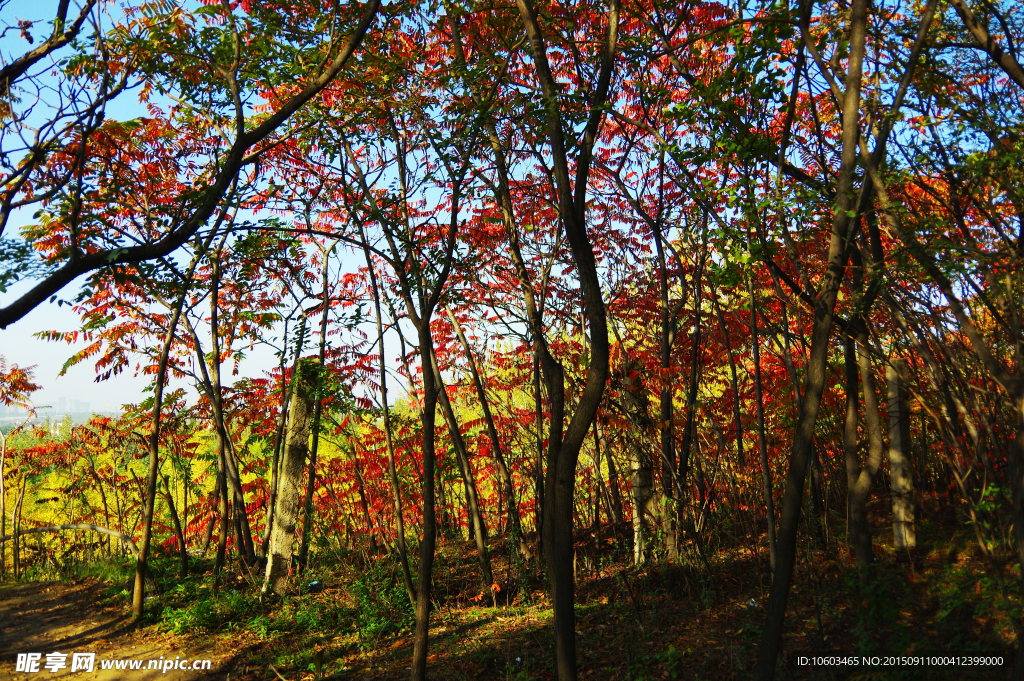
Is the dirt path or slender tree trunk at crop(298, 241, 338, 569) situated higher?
slender tree trunk at crop(298, 241, 338, 569)

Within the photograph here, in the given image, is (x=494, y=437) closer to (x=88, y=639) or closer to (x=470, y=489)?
(x=470, y=489)

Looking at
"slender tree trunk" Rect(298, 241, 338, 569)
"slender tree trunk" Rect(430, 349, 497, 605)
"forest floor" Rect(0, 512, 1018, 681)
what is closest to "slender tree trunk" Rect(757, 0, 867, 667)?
"forest floor" Rect(0, 512, 1018, 681)

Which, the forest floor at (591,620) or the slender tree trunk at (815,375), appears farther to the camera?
the forest floor at (591,620)

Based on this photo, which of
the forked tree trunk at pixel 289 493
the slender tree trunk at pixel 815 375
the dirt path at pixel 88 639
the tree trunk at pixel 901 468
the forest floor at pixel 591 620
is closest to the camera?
the slender tree trunk at pixel 815 375

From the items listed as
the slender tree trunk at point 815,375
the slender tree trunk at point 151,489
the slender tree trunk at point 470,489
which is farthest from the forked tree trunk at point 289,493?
the slender tree trunk at point 815,375

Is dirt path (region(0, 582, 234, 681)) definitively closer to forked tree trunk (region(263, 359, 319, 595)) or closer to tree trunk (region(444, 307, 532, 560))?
forked tree trunk (region(263, 359, 319, 595))

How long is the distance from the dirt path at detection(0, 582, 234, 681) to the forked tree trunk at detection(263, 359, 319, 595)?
1.27 metres

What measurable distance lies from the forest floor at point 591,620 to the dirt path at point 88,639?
33mm

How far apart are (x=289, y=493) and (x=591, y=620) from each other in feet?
15.6

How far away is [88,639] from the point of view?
7723 millimetres

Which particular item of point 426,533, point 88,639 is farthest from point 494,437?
point 88,639

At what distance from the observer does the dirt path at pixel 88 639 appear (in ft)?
21.6

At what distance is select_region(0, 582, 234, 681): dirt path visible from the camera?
6.57 metres

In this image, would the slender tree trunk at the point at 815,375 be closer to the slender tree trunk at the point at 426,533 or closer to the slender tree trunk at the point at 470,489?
the slender tree trunk at the point at 426,533
